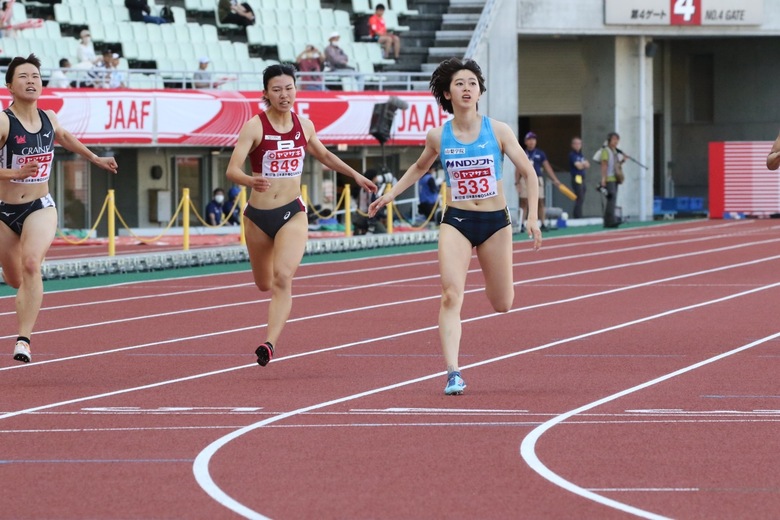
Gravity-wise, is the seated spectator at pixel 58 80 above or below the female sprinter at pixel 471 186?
above

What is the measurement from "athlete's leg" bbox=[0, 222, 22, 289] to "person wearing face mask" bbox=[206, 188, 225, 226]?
2013 cm

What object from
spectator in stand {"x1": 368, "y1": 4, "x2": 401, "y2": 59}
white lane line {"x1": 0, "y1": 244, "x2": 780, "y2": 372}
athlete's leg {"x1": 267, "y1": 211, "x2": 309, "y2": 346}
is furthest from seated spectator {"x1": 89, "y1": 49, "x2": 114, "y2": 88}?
athlete's leg {"x1": 267, "y1": 211, "x2": 309, "y2": 346}

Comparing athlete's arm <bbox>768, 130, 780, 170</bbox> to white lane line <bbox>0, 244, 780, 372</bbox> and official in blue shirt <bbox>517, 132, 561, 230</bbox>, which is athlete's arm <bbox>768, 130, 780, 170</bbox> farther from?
official in blue shirt <bbox>517, 132, 561, 230</bbox>

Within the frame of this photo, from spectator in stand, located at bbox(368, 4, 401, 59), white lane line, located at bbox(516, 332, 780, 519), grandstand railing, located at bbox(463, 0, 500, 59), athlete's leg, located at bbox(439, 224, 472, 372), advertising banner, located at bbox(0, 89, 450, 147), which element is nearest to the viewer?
white lane line, located at bbox(516, 332, 780, 519)

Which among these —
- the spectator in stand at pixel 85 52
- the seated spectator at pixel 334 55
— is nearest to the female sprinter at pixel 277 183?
the spectator in stand at pixel 85 52

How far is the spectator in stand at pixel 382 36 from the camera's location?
119 ft

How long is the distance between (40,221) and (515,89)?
91.0ft

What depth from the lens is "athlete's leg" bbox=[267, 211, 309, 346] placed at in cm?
1118

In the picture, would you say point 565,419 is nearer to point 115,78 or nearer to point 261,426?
point 261,426

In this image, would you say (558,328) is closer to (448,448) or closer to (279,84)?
(279,84)

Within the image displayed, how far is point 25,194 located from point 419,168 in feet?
8.83

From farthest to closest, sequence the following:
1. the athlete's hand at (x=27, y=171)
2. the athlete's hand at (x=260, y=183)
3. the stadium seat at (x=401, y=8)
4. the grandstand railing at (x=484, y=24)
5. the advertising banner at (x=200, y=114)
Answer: the stadium seat at (x=401, y=8), the grandstand railing at (x=484, y=24), the advertising banner at (x=200, y=114), the athlete's hand at (x=260, y=183), the athlete's hand at (x=27, y=171)

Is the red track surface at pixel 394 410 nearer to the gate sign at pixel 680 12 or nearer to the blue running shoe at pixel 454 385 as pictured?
the blue running shoe at pixel 454 385

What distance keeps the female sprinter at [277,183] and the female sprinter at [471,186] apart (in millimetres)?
1229
